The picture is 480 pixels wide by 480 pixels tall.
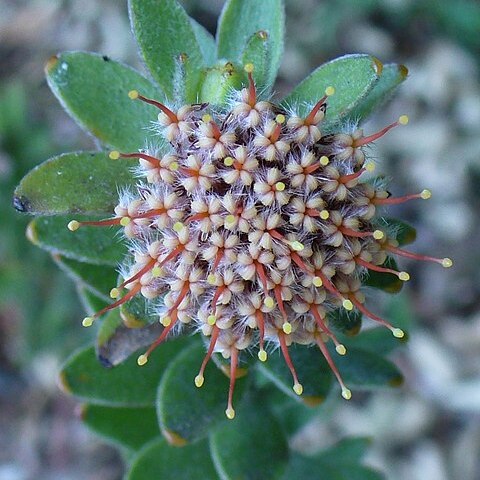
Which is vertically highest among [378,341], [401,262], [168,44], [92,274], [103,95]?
[168,44]

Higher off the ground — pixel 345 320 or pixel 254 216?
pixel 254 216

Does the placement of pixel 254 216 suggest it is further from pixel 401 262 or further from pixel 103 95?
pixel 401 262

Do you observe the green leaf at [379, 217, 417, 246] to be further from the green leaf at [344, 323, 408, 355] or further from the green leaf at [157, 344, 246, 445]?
the green leaf at [344, 323, 408, 355]

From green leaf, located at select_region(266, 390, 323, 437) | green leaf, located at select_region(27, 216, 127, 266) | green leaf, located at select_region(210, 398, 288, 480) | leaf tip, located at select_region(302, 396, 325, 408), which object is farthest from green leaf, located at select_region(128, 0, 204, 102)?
green leaf, located at select_region(266, 390, 323, 437)

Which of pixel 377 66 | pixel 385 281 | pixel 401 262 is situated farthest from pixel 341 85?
pixel 401 262

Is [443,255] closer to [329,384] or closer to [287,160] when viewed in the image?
[329,384]

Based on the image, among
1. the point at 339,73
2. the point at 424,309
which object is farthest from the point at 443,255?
the point at 339,73
